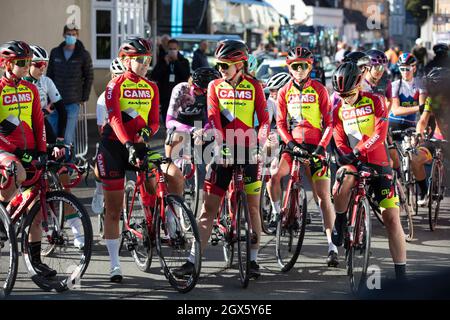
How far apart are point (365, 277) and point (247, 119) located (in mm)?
1615

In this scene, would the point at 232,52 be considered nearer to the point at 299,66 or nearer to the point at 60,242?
the point at 299,66

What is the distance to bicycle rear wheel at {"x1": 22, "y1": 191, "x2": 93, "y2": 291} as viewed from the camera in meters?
7.09

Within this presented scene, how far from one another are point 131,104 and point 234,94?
83 centimetres

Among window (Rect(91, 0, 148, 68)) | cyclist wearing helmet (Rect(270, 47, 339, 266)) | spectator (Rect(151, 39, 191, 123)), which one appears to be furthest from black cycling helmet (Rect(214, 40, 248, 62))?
window (Rect(91, 0, 148, 68))

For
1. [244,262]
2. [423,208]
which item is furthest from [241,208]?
[423,208]

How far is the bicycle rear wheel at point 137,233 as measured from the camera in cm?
772

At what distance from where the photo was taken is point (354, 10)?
474ft

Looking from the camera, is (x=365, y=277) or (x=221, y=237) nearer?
(x=365, y=277)

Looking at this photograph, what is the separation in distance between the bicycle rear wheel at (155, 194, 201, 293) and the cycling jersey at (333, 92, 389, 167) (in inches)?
56.1

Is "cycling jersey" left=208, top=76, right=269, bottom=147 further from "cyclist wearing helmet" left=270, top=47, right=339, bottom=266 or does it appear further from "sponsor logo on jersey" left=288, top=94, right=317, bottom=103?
"sponsor logo on jersey" left=288, top=94, right=317, bottom=103

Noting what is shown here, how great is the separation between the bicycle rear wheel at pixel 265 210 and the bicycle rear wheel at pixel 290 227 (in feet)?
4.99

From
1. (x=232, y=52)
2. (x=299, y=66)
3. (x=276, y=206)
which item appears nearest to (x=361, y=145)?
(x=232, y=52)

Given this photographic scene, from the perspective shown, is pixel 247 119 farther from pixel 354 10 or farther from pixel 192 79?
pixel 354 10

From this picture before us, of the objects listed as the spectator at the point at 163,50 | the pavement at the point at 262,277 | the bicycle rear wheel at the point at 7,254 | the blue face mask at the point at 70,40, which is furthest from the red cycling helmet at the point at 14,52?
the spectator at the point at 163,50
